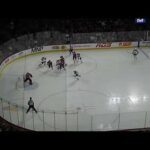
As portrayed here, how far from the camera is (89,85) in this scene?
12.9 meters

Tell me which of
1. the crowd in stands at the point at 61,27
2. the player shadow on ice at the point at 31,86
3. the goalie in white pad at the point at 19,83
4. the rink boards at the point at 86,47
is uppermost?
the crowd in stands at the point at 61,27

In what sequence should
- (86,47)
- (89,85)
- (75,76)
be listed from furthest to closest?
1. (86,47)
2. (75,76)
3. (89,85)

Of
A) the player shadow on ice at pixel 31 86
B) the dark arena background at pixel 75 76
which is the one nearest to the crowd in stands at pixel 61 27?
the dark arena background at pixel 75 76

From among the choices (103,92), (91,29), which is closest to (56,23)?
(91,29)

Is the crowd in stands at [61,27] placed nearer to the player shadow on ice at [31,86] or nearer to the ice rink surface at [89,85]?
the ice rink surface at [89,85]

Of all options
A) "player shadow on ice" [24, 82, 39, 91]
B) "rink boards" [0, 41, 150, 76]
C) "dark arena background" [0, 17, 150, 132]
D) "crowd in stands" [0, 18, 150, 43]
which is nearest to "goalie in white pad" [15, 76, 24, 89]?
"dark arena background" [0, 17, 150, 132]

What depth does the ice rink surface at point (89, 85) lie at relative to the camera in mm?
11484

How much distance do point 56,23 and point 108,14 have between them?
1350 cm

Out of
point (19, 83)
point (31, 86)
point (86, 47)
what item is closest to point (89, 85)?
point (31, 86)

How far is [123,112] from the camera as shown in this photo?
36.5 feet

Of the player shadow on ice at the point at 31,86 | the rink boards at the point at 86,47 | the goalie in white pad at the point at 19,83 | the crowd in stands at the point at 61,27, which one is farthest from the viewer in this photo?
the crowd in stands at the point at 61,27

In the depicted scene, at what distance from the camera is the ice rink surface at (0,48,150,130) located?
11.5m

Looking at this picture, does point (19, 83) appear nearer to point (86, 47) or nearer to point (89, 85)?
point (89, 85)

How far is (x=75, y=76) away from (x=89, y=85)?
106cm
